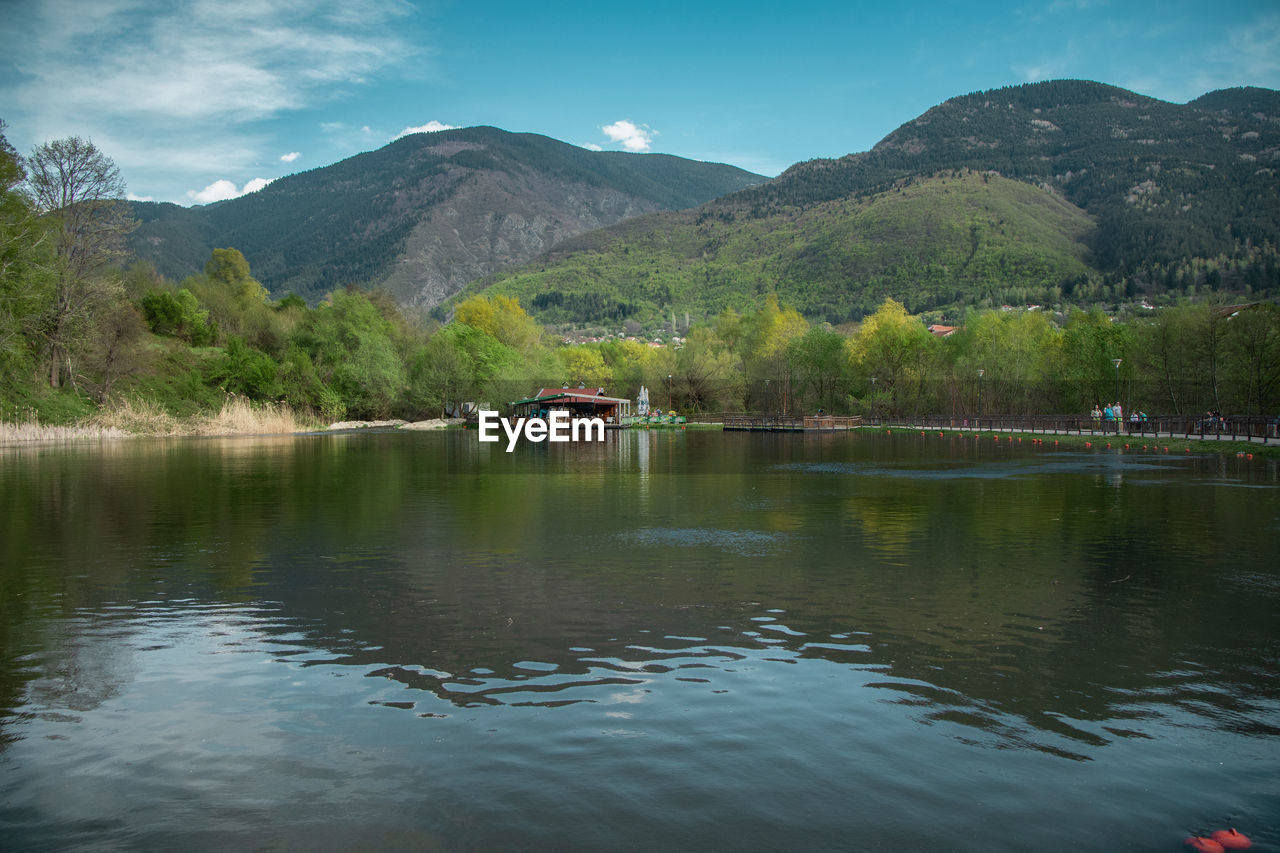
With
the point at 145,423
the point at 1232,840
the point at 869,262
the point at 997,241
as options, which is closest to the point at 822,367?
the point at 869,262

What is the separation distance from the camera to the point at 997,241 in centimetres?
14650

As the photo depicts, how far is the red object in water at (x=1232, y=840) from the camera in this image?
4.81 m

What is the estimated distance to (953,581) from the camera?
1177 cm

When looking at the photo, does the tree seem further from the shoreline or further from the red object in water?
the red object in water

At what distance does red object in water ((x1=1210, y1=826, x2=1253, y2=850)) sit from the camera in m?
4.81

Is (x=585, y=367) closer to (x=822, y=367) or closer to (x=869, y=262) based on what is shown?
(x=822, y=367)

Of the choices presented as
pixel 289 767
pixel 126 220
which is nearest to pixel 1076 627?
pixel 289 767

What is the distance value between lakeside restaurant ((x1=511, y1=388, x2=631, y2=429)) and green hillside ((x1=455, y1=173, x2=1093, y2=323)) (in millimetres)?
64634

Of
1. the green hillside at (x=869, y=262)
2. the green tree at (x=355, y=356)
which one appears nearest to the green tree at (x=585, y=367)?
the green hillside at (x=869, y=262)

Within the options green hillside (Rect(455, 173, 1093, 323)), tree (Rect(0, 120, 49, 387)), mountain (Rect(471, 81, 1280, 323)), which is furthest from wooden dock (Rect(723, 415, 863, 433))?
mountain (Rect(471, 81, 1280, 323))

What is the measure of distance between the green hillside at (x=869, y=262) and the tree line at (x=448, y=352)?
88.4ft

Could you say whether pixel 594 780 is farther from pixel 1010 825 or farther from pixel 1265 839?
pixel 1265 839

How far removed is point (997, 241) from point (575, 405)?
94.4 m

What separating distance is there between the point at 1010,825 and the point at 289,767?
4.50 meters
